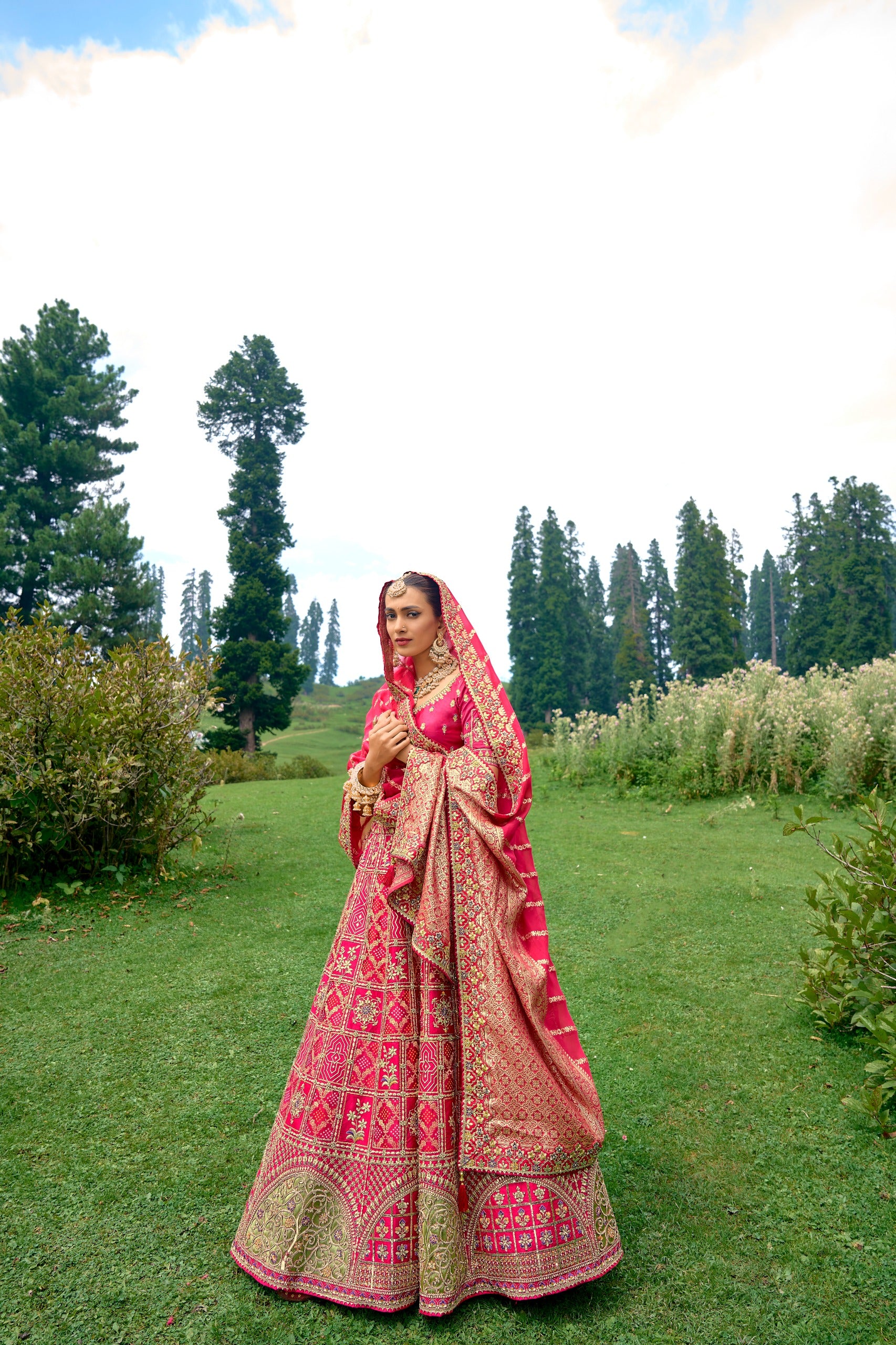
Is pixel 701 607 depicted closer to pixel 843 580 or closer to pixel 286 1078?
pixel 843 580

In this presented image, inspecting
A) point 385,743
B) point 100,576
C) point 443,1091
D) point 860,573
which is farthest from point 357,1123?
point 860,573

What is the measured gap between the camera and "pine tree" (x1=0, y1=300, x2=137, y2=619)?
2058 cm

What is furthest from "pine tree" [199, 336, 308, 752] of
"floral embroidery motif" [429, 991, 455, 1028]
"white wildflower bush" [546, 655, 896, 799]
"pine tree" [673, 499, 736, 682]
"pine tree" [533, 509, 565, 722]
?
"pine tree" [673, 499, 736, 682]

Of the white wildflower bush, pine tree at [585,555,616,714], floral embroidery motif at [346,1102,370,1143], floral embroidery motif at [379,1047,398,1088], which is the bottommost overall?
floral embroidery motif at [346,1102,370,1143]

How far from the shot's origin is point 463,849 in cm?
243

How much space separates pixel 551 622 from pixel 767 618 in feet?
96.8

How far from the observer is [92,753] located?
20.3 ft

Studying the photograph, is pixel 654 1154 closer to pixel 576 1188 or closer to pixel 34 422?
pixel 576 1188

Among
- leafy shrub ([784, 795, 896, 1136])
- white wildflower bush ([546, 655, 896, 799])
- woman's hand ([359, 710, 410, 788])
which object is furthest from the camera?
white wildflower bush ([546, 655, 896, 799])

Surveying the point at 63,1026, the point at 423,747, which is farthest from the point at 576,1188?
the point at 63,1026

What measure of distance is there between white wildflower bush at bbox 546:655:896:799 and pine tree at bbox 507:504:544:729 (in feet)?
75.3

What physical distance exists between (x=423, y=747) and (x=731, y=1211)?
1984 millimetres

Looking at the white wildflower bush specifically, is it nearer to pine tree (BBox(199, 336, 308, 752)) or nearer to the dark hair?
the dark hair

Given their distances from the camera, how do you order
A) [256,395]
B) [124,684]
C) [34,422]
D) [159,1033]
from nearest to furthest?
1. [159,1033]
2. [124,684]
3. [34,422]
4. [256,395]
